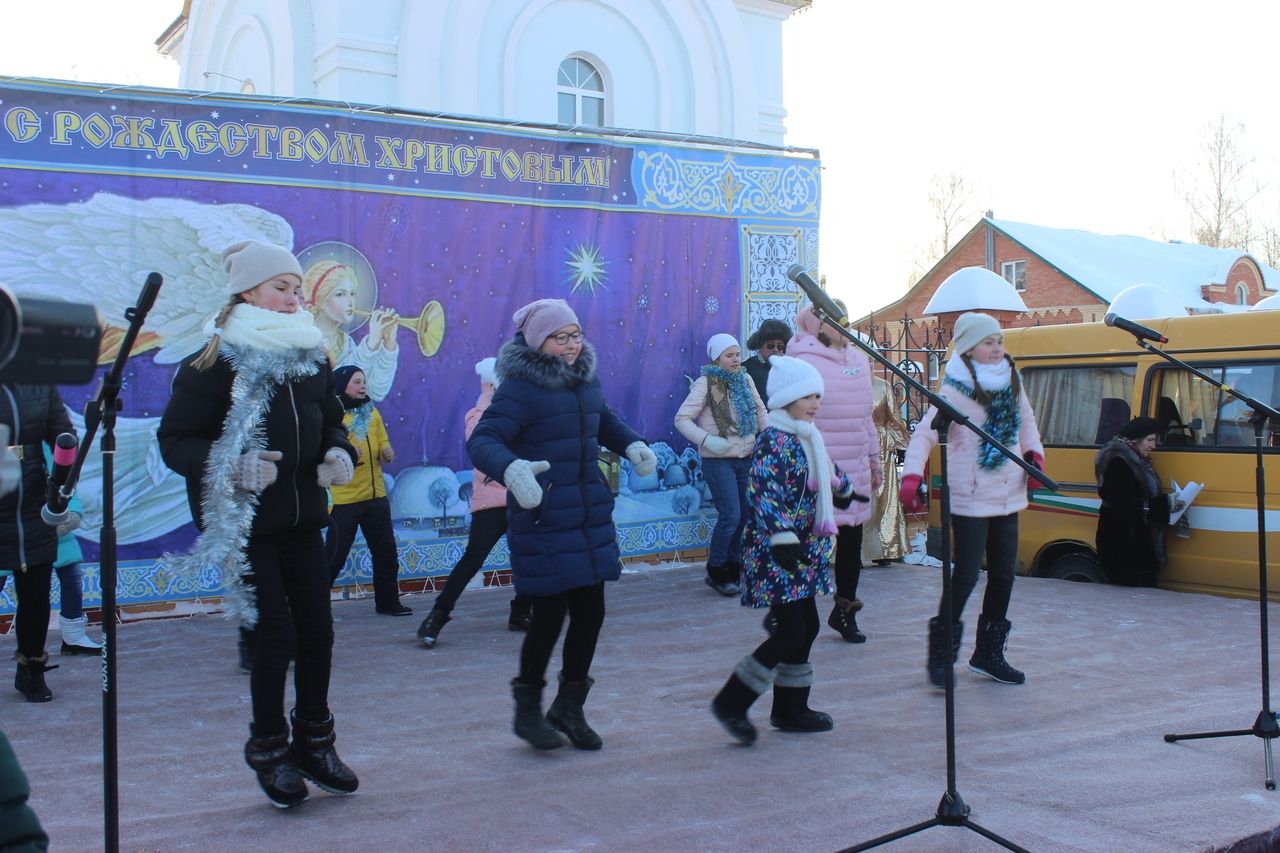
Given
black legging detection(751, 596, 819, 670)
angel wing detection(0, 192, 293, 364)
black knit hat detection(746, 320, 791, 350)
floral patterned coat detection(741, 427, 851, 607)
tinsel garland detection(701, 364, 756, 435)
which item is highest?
angel wing detection(0, 192, 293, 364)

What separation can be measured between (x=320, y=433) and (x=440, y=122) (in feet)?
A: 15.4

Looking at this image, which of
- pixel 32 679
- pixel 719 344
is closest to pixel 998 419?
pixel 719 344

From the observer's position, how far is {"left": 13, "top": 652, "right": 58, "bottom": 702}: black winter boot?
5.86 metres

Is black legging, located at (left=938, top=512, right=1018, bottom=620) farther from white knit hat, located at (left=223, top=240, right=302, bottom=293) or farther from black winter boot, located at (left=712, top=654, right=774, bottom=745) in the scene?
white knit hat, located at (left=223, top=240, right=302, bottom=293)

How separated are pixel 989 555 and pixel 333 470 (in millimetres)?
3466

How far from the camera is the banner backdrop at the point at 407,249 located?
7.38 meters

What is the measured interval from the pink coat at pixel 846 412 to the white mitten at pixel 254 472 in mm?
3864

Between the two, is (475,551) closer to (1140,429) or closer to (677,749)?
(677,749)

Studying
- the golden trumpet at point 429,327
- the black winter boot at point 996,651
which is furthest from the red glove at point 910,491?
the golden trumpet at point 429,327

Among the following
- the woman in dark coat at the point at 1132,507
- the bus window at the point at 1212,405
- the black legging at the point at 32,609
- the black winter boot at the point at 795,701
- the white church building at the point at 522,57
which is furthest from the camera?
the white church building at the point at 522,57

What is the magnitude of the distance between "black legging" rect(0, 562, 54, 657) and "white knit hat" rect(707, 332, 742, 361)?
4.59 meters

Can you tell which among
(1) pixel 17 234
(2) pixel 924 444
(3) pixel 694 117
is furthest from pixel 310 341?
(3) pixel 694 117

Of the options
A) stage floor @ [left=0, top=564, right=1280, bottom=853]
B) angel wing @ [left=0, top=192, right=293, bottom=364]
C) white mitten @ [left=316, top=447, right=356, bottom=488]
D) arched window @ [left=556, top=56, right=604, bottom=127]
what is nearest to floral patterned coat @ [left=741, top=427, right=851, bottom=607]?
stage floor @ [left=0, top=564, right=1280, bottom=853]

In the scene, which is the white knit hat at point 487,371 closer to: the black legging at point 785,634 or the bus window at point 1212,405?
the black legging at point 785,634
